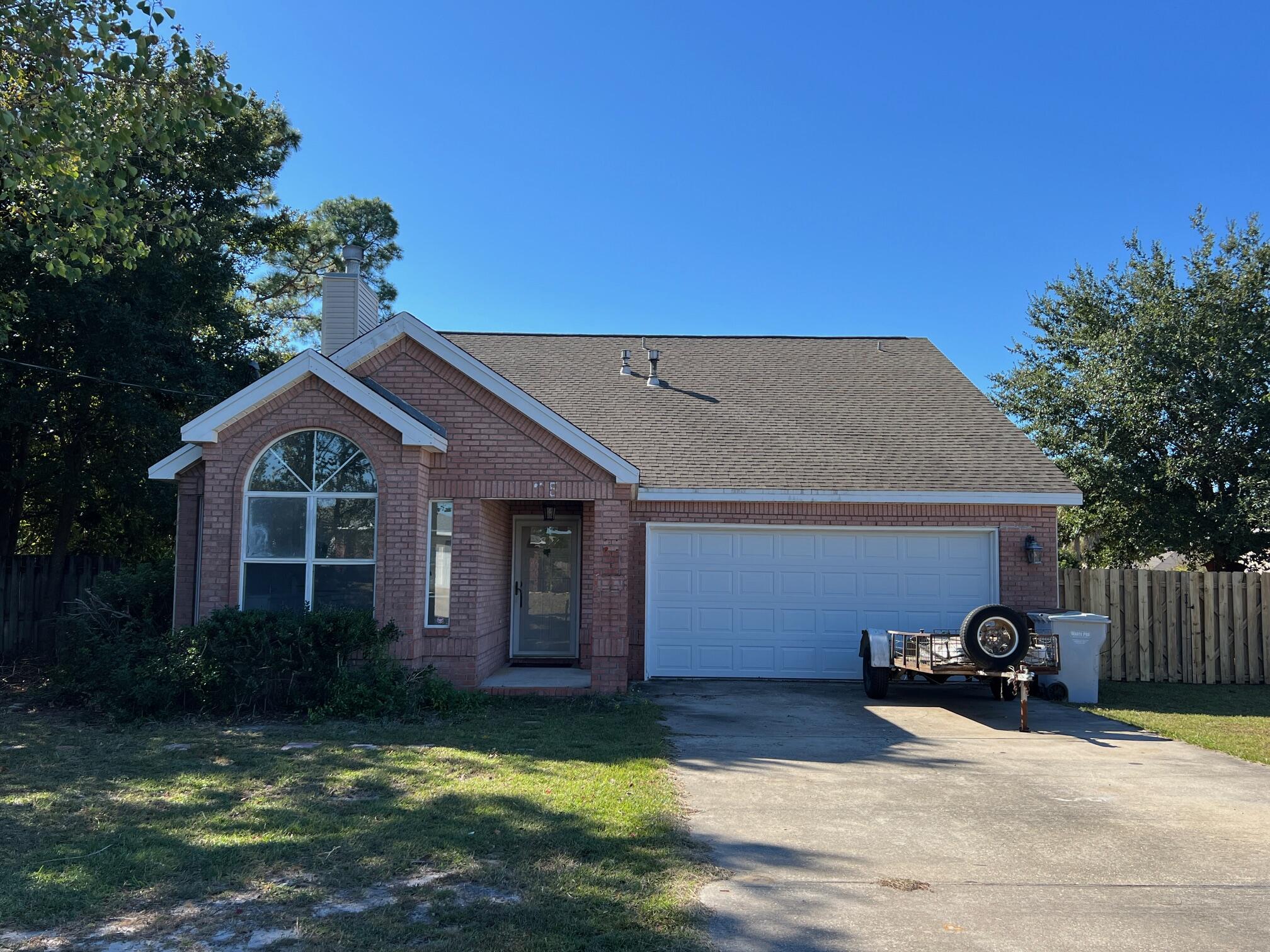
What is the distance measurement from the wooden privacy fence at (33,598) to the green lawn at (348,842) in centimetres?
747

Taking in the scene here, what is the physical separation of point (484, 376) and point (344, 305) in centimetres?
360

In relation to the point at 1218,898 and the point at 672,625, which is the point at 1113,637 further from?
the point at 1218,898

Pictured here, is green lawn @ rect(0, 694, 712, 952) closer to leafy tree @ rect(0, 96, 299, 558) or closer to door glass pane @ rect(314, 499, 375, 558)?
door glass pane @ rect(314, 499, 375, 558)

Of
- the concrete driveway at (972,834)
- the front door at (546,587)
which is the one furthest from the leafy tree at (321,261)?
the concrete driveway at (972,834)

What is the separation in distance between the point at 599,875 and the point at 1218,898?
131 inches

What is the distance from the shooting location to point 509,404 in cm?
1192

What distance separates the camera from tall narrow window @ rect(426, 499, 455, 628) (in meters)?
11.6

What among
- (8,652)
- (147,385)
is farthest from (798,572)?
(8,652)

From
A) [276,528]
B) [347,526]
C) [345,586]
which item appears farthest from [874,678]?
[276,528]

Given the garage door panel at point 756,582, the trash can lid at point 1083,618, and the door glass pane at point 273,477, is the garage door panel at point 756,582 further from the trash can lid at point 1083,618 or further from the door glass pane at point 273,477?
the door glass pane at point 273,477

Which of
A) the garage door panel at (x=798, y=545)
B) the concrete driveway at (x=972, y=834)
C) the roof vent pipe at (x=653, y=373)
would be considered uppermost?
the roof vent pipe at (x=653, y=373)

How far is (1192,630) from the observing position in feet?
48.1

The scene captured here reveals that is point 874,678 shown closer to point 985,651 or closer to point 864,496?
point 985,651

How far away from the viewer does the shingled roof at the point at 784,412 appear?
46.4 ft
